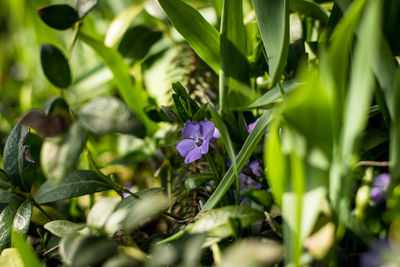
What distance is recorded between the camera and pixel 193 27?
23.7 inches

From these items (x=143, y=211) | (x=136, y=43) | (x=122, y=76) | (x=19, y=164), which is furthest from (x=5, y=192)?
(x=136, y=43)

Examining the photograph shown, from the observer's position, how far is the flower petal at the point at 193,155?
540 millimetres

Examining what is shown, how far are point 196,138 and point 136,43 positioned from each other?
442 millimetres

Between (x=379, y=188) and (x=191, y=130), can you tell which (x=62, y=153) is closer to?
(x=191, y=130)

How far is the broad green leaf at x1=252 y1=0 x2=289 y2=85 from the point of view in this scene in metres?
0.51

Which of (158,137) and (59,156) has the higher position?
(59,156)

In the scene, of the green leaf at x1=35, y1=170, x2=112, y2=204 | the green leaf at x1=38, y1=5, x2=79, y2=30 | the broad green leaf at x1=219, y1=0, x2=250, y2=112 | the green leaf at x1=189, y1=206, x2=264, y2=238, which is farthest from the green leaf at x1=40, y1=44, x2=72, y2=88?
the green leaf at x1=189, y1=206, x2=264, y2=238

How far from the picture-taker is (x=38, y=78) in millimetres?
1453

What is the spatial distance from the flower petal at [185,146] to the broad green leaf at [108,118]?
0.10 metres

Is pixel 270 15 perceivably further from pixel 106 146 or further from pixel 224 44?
pixel 106 146

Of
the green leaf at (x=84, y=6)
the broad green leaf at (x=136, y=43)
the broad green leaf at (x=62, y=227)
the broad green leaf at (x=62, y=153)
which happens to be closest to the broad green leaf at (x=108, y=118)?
the broad green leaf at (x=62, y=153)

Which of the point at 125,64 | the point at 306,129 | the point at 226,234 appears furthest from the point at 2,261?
the point at 125,64

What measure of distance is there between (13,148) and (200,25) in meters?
0.34

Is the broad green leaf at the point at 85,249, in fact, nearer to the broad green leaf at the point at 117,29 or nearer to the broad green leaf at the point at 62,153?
the broad green leaf at the point at 62,153
